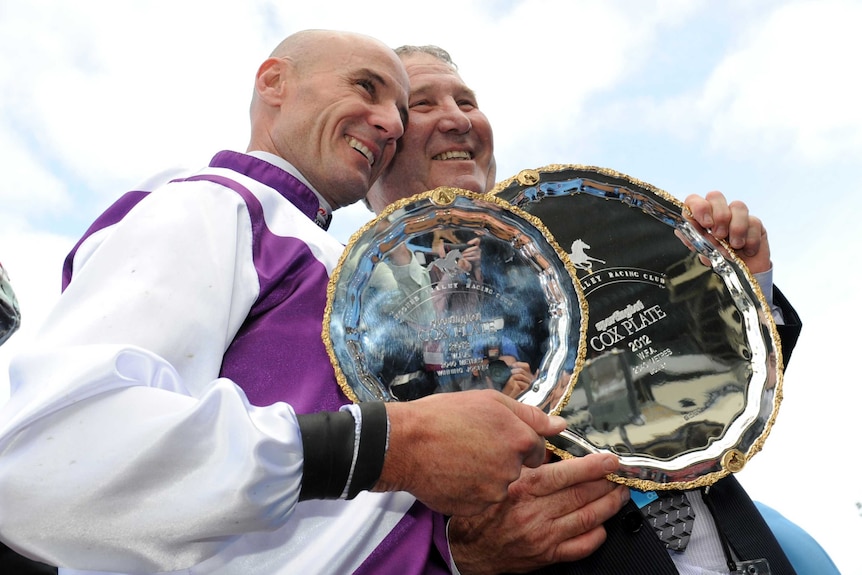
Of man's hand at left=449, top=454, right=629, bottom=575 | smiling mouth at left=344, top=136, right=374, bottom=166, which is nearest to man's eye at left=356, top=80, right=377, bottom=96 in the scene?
smiling mouth at left=344, top=136, right=374, bottom=166

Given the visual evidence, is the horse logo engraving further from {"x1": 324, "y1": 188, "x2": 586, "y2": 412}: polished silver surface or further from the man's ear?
the man's ear

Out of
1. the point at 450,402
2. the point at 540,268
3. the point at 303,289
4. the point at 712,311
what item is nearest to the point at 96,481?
the point at 450,402

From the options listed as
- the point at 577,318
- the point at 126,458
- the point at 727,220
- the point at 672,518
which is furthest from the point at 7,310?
the point at 727,220

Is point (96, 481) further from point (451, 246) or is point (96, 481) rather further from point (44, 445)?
point (451, 246)

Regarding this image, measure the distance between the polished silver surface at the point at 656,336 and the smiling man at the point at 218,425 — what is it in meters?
0.58

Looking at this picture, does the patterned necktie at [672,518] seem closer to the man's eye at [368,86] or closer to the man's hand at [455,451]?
the man's hand at [455,451]

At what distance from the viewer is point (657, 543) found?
2307mm

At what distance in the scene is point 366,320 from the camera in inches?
87.1

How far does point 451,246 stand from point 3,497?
1.33 metres

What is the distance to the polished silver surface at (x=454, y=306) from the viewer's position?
2184 millimetres

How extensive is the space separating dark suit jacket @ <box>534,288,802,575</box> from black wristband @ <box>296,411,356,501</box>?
1044mm

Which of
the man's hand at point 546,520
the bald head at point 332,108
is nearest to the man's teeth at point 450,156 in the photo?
the bald head at point 332,108

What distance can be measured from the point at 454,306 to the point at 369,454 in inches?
27.7

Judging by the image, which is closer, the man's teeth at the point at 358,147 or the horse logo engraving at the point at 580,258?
the horse logo engraving at the point at 580,258
